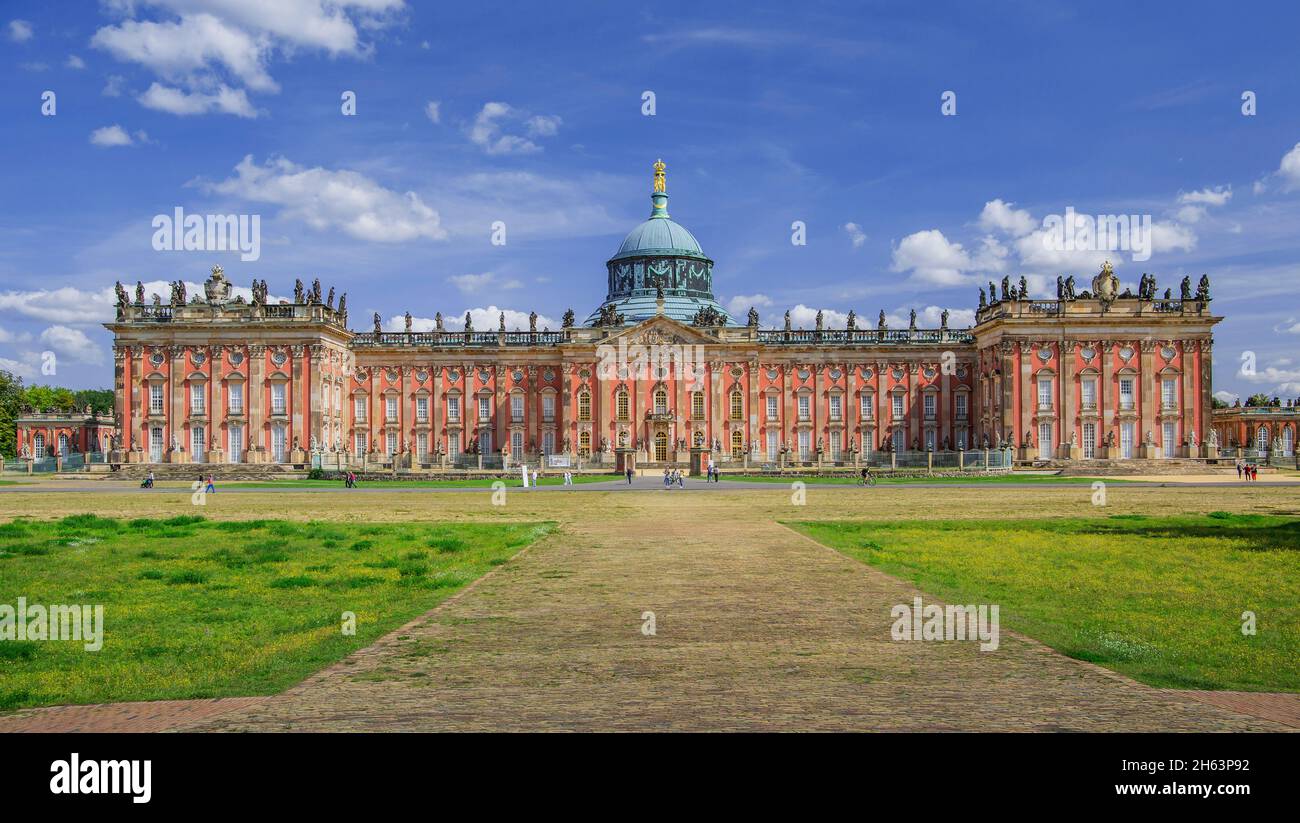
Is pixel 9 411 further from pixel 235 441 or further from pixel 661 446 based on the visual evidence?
pixel 661 446

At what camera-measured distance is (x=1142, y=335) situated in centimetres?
7975

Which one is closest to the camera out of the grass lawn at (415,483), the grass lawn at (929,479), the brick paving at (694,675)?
the brick paving at (694,675)

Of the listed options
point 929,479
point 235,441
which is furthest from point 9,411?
point 929,479

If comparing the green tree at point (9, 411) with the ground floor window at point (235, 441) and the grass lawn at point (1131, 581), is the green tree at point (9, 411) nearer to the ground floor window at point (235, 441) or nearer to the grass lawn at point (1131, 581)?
the ground floor window at point (235, 441)

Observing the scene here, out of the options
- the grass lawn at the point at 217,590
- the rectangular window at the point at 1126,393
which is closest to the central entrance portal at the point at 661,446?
the rectangular window at the point at 1126,393

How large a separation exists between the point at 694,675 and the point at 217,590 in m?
10.0

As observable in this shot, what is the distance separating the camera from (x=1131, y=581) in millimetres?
17406

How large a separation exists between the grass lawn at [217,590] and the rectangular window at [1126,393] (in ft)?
214

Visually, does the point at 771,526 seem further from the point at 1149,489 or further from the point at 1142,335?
the point at 1142,335

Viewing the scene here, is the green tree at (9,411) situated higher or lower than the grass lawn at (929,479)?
higher

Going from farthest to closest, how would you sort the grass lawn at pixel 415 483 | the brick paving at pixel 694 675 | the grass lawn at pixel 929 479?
1. the grass lawn at pixel 929 479
2. the grass lawn at pixel 415 483
3. the brick paving at pixel 694 675

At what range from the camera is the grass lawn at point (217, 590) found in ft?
35.2
